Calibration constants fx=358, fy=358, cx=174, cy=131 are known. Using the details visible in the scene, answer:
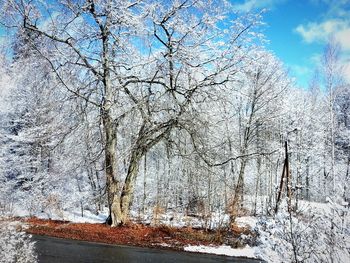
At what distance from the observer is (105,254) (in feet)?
34.8

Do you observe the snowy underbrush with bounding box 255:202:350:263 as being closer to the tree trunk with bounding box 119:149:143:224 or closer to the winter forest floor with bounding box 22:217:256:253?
the winter forest floor with bounding box 22:217:256:253

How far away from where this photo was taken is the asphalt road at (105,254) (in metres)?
9.85

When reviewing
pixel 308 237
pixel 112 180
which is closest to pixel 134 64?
pixel 112 180

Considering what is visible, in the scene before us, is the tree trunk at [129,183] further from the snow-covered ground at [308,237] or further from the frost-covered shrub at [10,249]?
the snow-covered ground at [308,237]

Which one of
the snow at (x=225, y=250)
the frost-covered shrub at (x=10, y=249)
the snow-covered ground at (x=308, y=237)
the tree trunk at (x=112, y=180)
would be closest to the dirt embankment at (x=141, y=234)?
the snow at (x=225, y=250)

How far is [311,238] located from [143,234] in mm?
9452

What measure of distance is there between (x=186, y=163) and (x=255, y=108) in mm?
10160

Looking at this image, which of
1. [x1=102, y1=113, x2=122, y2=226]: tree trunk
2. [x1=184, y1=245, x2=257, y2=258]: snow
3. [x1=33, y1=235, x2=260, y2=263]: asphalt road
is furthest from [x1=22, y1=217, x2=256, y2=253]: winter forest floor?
[x1=33, y1=235, x2=260, y2=263]: asphalt road

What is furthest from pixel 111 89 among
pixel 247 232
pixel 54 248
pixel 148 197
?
pixel 148 197

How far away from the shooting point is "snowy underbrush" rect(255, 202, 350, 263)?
15.3ft

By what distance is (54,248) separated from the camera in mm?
11180

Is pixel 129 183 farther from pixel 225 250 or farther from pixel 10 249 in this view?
pixel 10 249

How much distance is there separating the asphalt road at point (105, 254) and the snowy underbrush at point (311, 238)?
5.42m

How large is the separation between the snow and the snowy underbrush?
652 cm
